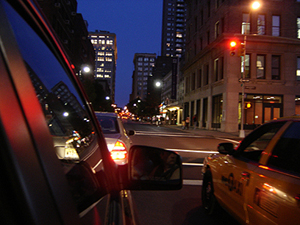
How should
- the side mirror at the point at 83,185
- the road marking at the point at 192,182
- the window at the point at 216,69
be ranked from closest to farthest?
the side mirror at the point at 83,185 < the road marking at the point at 192,182 < the window at the point at 216,69

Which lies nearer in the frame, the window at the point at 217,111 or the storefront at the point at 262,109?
the storefront at the point at 262,109

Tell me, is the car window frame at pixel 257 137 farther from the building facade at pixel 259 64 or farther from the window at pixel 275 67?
the window at pixel 275 67

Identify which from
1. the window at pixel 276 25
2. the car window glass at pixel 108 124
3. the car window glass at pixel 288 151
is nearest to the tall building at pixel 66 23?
the car window glass at pixel 108 124

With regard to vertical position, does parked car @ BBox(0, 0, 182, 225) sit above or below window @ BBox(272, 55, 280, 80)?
below

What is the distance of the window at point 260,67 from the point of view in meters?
31.2

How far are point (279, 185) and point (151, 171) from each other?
131 centimetres

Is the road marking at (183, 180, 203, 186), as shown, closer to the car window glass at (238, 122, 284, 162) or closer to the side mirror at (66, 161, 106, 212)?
the car window glass at (238, 122, 284, 162)

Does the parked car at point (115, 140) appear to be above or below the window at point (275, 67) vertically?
below

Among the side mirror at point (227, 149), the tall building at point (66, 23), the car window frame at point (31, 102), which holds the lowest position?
the side mirror at point (227, 149)

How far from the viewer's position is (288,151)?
2.49 metres

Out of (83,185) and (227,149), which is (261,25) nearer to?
(227,149)

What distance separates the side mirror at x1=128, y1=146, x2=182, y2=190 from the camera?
5.39 feet

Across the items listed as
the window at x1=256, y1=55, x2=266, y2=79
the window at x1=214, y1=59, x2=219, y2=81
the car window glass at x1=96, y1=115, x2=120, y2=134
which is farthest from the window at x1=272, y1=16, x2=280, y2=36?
the car window glass at x1=96, y1=115, x2=120, y2=134

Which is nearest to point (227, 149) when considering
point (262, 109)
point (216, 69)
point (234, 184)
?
point (234, 184)
